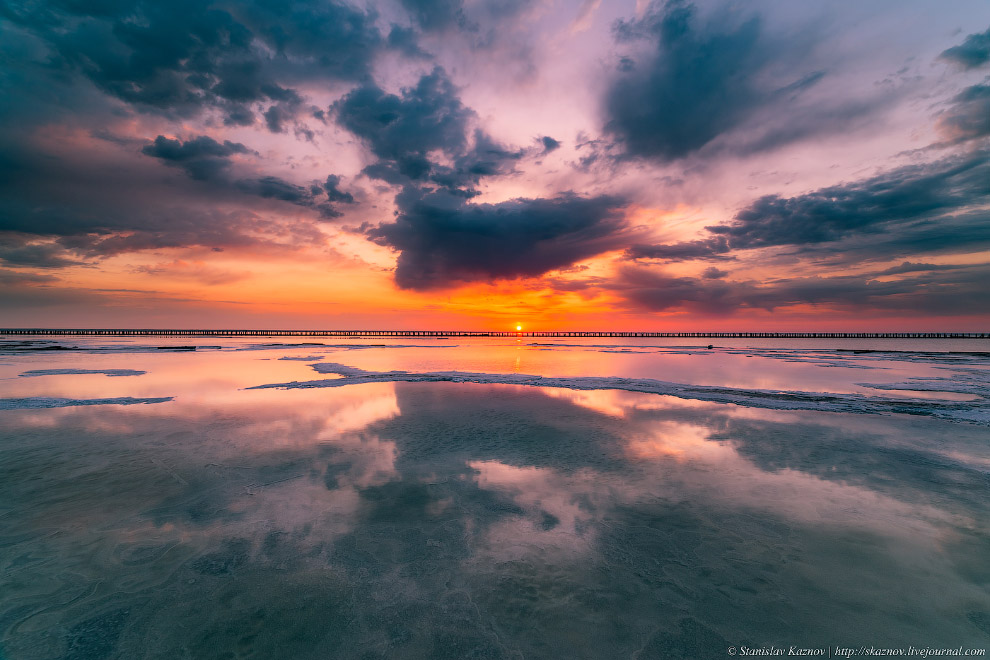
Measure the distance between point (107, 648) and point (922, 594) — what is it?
24.8 feet

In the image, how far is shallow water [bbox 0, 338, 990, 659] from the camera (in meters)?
3.51

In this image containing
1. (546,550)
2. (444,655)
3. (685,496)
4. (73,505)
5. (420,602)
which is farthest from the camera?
(685,496)

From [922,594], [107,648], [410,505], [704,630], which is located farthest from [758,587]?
[107,648]

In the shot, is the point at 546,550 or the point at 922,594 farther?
the point at 546,550

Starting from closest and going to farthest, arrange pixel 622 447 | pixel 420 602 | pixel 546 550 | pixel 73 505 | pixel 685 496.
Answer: pixel 420 602 → pixel 546 550 → pixel 73 505 → pixel 685 496 → pixel 622 447

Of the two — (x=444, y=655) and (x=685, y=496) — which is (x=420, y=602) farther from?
(x=685, y=496)

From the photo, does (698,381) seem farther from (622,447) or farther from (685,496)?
(685,496)

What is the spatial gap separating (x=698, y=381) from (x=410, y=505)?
762 inches

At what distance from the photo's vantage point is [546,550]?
4.81m

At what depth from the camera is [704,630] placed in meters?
3.53

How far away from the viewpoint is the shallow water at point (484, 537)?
3.51 m

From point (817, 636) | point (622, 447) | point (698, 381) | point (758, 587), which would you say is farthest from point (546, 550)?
point (698, 381)

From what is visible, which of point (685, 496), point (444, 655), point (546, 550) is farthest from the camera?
point (685, 496)

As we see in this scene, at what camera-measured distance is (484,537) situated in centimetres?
511
